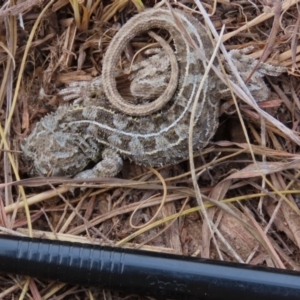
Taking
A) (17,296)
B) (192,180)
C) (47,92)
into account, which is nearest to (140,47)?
(47,92)

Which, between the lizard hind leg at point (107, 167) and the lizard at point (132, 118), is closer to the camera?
the lizard at point (132, 118)

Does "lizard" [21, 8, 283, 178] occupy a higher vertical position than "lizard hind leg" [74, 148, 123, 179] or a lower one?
higher

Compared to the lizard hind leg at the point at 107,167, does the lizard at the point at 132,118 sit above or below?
above

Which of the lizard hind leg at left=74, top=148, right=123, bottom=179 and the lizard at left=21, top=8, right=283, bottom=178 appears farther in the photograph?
the lizard hind leg at left=74, top=148, right=123, bottom=179

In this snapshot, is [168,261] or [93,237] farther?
[93,237]

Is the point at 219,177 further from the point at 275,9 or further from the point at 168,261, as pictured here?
the point at 275,9

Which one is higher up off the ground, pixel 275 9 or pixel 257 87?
pixel 275 9
